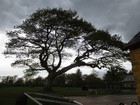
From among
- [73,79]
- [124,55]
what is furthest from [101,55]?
[73,79]

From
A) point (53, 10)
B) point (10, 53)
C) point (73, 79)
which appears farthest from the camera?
point (73, 79)

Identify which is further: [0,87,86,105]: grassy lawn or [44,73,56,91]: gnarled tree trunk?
[44,73,56,91]: gnarled tree trunk

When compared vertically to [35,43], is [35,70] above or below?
below

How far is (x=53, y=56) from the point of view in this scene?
1403 inches

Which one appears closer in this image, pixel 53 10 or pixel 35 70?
pixel 53 10

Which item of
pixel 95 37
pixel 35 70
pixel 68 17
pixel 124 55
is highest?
pixel 68 17

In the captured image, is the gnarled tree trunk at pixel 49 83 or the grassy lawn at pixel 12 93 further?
the gnarled tree trunk at pixel 49 83

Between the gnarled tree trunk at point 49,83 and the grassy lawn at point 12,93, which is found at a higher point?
the gnarled tree trunk at point 49,83

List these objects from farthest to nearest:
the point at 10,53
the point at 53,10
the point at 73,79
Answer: the point at 73,79 < the point at 10,53 < the point at 53,10

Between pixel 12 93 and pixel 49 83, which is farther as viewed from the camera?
pixel 49 83

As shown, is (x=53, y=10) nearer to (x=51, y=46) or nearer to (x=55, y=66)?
(x=51, y=46)

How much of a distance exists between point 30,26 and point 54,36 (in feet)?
14.2

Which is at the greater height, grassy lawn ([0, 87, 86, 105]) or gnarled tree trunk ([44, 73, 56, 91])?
gnarled tree trunk ([44, 73, 56, 91])

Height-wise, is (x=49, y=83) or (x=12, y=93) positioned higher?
(x=49, y=83)
